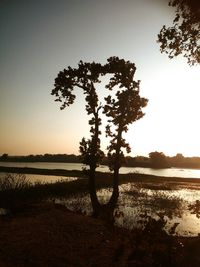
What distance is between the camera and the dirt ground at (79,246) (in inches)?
345

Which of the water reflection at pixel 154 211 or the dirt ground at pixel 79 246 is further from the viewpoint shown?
the water reflection at pixel 154 211

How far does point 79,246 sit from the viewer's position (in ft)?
44.3

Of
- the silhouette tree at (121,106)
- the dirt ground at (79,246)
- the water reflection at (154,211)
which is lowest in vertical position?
the water reflection at (154,211)

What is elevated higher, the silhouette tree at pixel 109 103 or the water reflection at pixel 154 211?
the silhouette tree at pixel 109 103

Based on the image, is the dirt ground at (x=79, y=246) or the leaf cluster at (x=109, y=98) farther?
the leaf cluster at (x=109, y=98)

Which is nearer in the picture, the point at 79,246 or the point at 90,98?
the point at 79,246

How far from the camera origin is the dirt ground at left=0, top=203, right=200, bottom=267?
28.8 ft

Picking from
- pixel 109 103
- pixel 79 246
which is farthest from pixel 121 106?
pixel 79 246

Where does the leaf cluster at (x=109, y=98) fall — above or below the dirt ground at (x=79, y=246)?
above

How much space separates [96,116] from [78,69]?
12.9 feet

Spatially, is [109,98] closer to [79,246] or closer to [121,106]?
[121,106]

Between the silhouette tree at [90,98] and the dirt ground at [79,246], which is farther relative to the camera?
the silhouette tree at [90,98]

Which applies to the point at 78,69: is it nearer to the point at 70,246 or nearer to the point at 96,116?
the point at 96,116

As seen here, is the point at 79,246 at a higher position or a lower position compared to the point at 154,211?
higher
